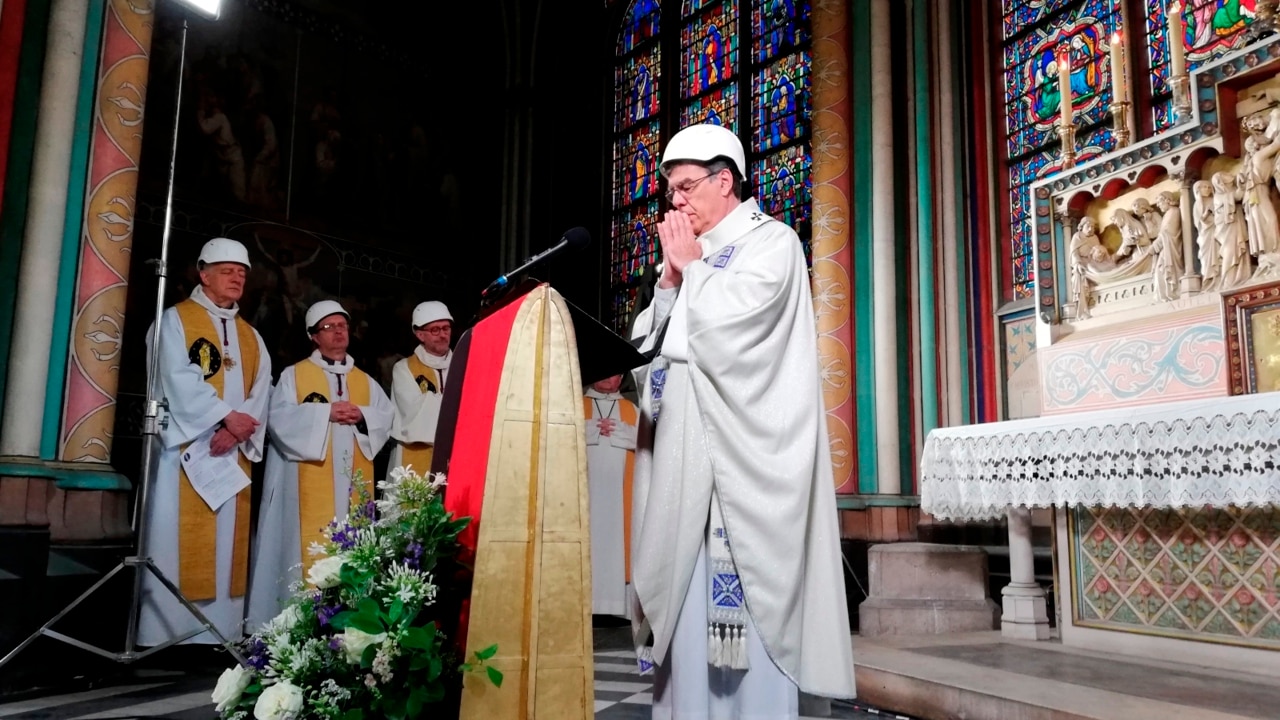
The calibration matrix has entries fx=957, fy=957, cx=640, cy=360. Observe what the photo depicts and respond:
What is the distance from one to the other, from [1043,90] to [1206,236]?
9.37ft

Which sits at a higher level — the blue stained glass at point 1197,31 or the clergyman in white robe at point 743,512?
the blue stained glass at point 1197,31

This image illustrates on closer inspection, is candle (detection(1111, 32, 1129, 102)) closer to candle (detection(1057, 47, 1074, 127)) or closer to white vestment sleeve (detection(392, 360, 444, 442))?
candle (detection(1057, 47, 1074, 127))

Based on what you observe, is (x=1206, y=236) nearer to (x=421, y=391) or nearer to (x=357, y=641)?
(x=357, y=641)

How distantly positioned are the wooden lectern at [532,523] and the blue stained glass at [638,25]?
9.24m

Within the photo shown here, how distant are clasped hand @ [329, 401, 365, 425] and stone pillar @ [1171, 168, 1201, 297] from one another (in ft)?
15.9

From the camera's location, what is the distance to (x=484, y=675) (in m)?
2.01

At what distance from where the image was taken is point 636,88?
11.0 meters

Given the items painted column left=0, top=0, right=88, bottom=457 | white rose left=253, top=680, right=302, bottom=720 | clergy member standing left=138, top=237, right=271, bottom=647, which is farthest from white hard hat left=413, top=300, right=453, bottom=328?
white rose left=253, top=680, right=302, bottom=720

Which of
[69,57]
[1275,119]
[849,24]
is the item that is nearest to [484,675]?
[1275,119]

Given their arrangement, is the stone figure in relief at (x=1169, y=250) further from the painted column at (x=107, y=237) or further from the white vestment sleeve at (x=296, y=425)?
the painted column at (x=107, y=237)

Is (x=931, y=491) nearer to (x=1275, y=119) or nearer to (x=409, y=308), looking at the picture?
(x=1275, y=119)

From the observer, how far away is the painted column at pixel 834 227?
688 centimetres

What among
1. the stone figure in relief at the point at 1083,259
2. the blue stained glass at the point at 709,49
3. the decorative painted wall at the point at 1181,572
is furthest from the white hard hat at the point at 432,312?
the decorative painted wall at the point at 1181,572

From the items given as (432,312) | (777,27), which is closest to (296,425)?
(432,312)
